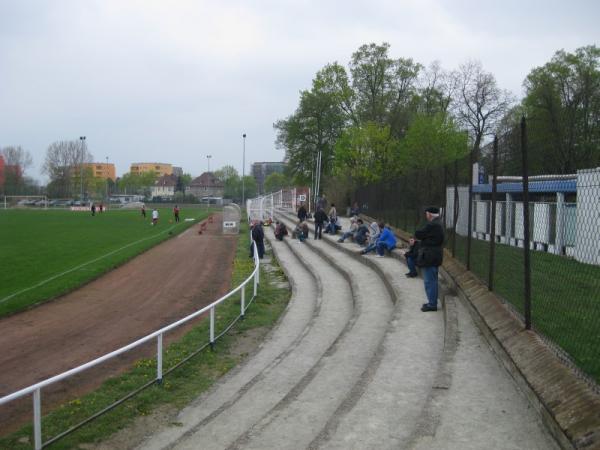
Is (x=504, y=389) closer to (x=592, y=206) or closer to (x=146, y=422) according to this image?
(x=592, y=206)

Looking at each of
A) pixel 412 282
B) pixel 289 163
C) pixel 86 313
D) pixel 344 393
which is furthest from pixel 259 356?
pixel 289 163

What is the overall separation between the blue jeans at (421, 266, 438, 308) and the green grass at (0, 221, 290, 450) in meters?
3.13

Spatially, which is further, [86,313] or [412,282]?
[86,313]

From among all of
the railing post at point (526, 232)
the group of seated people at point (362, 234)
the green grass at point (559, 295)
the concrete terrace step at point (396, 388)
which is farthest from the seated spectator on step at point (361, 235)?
the railing post at point (526, 232)

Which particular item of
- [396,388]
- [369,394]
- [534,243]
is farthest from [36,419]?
[534,243]

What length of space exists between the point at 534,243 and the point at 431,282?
6.43 m

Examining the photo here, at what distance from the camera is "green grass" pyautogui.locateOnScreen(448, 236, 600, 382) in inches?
240

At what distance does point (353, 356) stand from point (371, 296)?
4280 mm

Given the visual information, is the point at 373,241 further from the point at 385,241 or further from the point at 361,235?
the point at 361,235

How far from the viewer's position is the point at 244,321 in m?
11.2

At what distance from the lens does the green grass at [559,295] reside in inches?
240

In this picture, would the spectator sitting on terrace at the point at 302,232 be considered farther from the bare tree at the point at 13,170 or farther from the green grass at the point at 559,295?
the bare tree at the point at 13,170

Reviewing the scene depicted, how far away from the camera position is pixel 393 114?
50500 mm

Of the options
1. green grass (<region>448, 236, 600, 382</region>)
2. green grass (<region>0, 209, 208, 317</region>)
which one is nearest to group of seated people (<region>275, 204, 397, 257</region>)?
green grass (<region>448, 236, 600, 382</region>)
